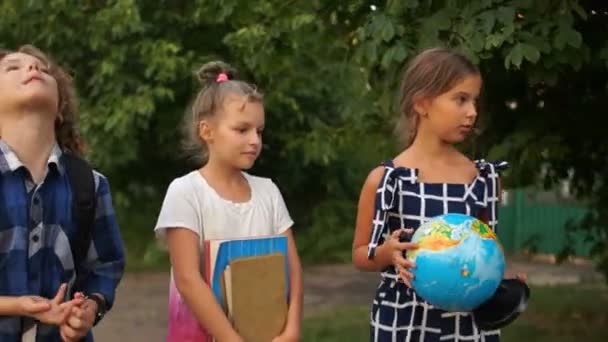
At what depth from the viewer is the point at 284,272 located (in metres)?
3.36

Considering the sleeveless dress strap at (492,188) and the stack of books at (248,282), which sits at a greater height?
the sleeveless dress strap at (492,188)

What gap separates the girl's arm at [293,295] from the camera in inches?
132

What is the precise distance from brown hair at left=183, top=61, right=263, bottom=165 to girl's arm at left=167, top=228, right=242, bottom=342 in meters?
0.42

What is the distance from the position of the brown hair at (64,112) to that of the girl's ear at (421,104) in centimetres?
→ 107

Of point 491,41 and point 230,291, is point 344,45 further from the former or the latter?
point 230,291

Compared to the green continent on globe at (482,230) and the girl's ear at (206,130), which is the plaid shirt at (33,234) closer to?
the girl's ear at (206,130)

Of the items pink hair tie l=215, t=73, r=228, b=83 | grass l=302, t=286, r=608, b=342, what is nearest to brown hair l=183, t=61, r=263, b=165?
pink hair tie l=215, t=73, r=228, b=83

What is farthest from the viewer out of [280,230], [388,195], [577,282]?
[577,282]

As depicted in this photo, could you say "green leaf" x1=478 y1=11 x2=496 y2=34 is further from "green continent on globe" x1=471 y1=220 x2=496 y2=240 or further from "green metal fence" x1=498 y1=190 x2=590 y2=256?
"green metal fence" x1=498 y1=190 x2=590 y2=256

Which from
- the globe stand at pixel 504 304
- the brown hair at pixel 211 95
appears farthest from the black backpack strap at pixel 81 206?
the globe stand at pixel 504 304

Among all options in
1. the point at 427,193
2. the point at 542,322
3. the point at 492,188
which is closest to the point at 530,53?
the point at 492,188

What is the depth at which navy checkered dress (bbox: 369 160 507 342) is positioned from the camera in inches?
129

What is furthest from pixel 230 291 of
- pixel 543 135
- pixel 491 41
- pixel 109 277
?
pixel 543 135

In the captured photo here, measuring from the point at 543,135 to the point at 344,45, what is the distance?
4.21 feet
